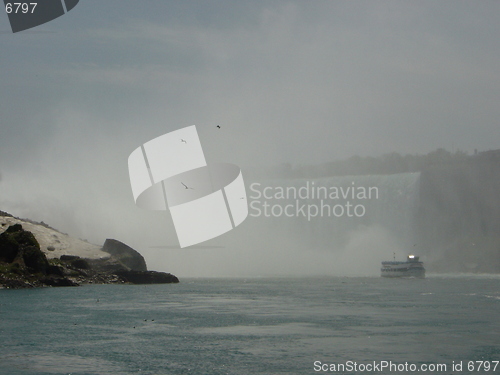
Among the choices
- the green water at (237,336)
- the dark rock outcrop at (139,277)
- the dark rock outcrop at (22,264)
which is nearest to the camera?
the green water at (237,336)

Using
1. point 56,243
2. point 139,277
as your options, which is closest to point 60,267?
point 139,277

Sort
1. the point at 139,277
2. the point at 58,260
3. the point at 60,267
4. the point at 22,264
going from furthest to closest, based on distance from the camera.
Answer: the point at 139,277 → the point at 58,260 → the point at 60,267 → the point at 22,264

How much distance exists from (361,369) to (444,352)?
6.84 m

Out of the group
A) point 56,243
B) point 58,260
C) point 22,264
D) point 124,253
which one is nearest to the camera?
point 22,264

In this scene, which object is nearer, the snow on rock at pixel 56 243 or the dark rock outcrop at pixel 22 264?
the dark rock outcrop at pixel 22 264

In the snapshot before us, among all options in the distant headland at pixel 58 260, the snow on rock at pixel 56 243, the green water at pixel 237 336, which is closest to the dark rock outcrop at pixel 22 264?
the distant headland at pixel 58 260

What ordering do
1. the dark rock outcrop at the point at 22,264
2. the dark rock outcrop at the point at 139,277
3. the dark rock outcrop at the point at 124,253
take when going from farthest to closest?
the dark rock outcrop at the point at 124,253 → the dark rock outcrop at the point at 139,277 → the dark rock outcrop at the point at 22,264

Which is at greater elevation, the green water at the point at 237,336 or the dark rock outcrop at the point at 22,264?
the dark rock outcrop at the point at 22,264

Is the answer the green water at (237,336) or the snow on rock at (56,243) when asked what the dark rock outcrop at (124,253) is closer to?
the snow on rock at (56,243)

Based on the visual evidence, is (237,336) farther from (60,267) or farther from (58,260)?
(58,260)

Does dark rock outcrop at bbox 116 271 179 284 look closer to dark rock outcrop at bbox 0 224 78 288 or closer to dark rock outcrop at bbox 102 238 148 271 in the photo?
dark rock outcrop at bbox 102 238 148 271

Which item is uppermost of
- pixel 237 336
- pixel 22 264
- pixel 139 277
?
pixel 22 264

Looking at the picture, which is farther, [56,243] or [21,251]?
[56,243]

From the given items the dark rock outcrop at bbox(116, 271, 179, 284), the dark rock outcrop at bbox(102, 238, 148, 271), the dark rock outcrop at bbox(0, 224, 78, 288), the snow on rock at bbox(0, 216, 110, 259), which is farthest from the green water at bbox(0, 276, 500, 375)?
the dark rock outcrop at bbox(102, 238, 148, 271)
